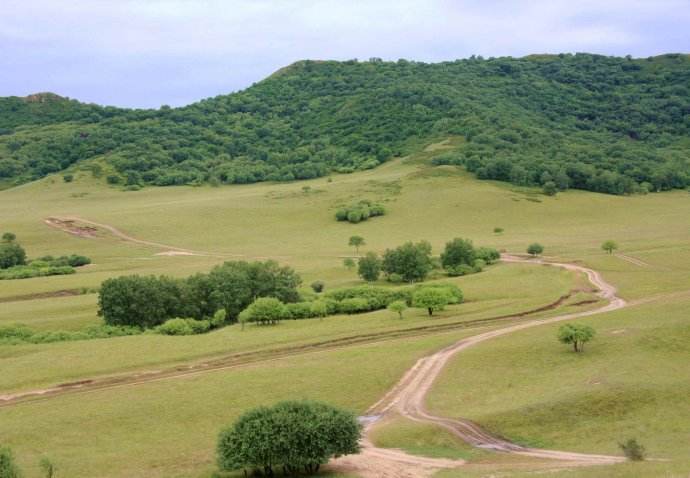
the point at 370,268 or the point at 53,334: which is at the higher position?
the point at 370,268

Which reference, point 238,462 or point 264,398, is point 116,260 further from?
point 238,462

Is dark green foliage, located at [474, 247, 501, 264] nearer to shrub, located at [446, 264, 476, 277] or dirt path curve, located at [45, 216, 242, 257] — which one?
shrub, located at [446, 264, 476, 277]

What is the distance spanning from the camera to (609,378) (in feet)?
148

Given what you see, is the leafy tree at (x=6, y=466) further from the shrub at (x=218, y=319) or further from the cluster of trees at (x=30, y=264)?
Answer: the cluster of trees at (x=30, y=264)

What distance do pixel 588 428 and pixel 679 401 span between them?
6012mm

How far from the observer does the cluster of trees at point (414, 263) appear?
300 ft

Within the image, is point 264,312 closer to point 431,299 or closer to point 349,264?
point 431,299

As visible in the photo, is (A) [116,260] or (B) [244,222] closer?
(A) [116,260]

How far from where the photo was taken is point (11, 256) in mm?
111500

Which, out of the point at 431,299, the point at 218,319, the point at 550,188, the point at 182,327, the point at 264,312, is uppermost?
the point at 550,188

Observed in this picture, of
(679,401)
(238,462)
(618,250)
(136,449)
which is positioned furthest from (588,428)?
(618,250)

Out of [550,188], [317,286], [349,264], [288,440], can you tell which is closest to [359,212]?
[349,264]

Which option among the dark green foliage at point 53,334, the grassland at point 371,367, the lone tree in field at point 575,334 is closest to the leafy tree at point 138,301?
the dark green foliage at point 53,334

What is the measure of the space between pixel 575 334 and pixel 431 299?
18763 mm
